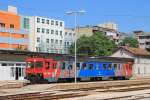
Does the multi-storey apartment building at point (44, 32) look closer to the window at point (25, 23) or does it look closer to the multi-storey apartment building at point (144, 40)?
the window at point (25, 23)

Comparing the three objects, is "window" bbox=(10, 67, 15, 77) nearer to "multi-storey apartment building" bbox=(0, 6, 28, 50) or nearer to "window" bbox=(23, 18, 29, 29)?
"multi-storey apartment building" bbox=(0, 6, 28, 50)

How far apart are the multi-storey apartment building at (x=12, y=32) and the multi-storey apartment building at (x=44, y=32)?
1456cm

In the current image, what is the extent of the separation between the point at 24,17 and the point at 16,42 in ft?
49.4

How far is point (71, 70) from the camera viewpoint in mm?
47250

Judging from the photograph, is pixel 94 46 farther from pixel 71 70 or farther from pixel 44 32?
pixel 71 70

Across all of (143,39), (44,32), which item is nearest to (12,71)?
(44,32)

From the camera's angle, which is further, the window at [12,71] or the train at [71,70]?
the window at [12,71]

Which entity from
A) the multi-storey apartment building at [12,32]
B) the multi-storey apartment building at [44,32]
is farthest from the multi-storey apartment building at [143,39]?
the multi-storey apartment building at [12,32]

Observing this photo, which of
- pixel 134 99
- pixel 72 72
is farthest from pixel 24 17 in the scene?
pixel 134 99

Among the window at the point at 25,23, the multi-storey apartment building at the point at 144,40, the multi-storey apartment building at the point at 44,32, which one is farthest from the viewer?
the multi-storey apartment building at the point at 144,40

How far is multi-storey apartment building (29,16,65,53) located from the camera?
120 metres

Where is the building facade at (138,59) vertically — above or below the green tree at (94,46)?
below

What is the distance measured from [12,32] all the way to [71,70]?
2054 inches

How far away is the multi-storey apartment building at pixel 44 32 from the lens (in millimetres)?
120500
